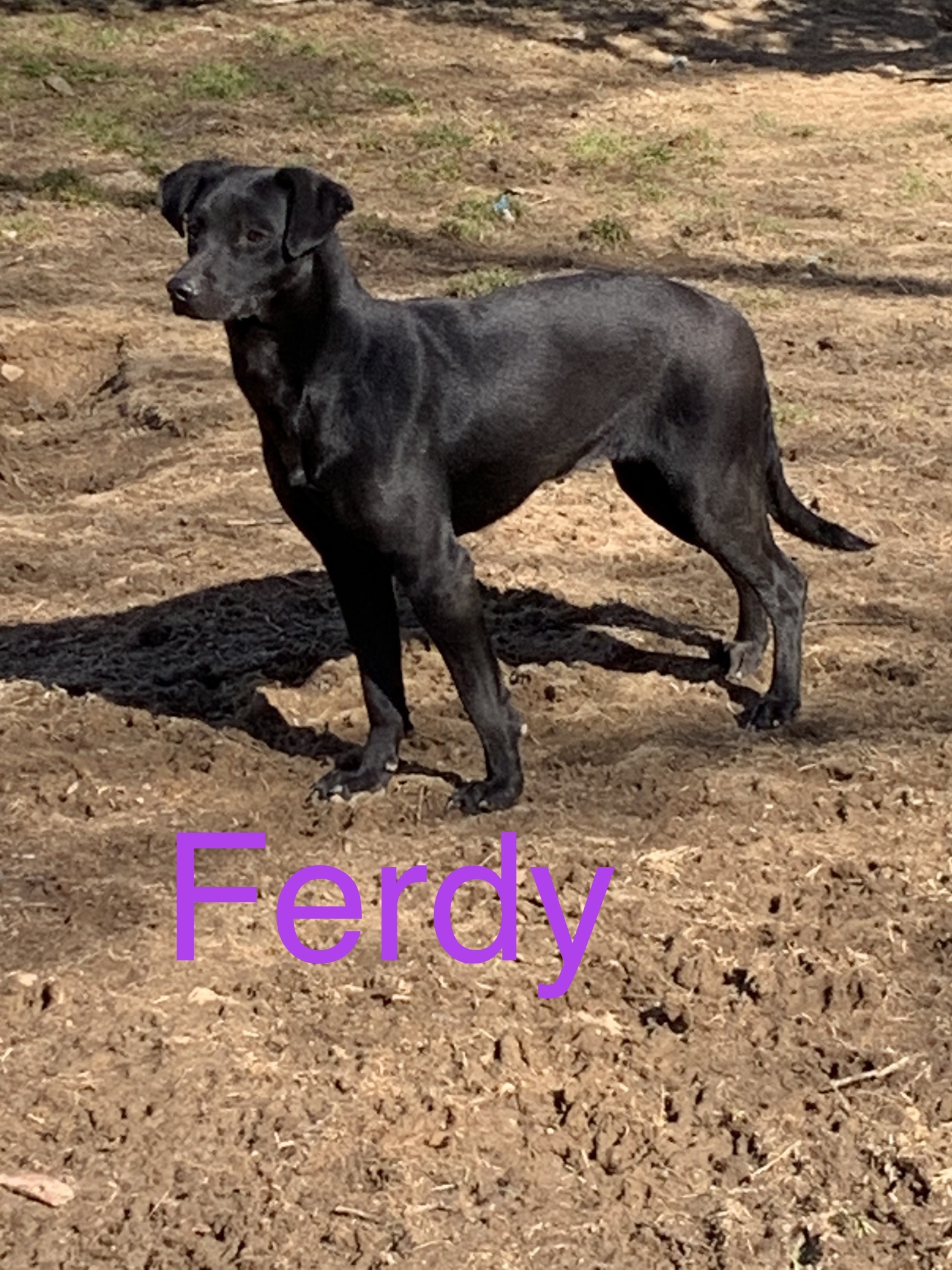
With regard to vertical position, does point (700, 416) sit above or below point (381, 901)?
above

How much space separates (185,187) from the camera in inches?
208

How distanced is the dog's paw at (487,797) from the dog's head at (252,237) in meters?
1.44

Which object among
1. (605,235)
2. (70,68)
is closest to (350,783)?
(605,235)

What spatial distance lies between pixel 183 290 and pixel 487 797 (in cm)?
162

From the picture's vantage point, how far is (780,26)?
59.8 ft

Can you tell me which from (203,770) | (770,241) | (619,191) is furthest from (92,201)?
(203,770)

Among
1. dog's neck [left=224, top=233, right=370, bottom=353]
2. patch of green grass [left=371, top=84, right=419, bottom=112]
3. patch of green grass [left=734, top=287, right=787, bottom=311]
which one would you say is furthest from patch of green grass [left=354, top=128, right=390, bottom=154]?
dog's neck [left=224, top=233, right=370, bottom=353]

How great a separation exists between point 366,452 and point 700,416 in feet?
3.72

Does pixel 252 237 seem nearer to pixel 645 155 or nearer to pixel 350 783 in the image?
pixel 350 783

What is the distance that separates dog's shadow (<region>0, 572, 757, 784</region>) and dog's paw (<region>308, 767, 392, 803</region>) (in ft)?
1.01

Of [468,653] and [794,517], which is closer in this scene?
[468,653]

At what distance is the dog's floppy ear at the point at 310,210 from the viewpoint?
4992 mm

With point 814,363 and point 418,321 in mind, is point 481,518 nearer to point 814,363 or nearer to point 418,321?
point 418,321

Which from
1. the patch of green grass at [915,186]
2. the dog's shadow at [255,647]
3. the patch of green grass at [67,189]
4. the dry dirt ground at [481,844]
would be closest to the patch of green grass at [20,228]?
the dry dirt ground at [481,844]
